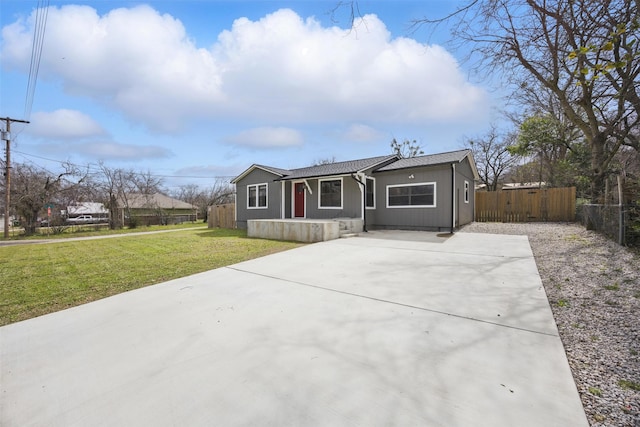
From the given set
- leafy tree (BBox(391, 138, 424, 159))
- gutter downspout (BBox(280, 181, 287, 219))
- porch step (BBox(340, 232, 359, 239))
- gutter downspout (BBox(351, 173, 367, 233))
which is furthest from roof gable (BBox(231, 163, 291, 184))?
leafy tree (BBox(391, 138, 424, 159))

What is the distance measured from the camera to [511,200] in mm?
14773

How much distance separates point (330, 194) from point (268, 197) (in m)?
3.88

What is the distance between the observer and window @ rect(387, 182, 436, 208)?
11.0 meters

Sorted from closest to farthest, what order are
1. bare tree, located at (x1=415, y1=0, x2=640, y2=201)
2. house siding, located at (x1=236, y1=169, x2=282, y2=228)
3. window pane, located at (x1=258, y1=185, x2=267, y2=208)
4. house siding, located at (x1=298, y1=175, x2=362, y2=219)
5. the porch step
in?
1. bare tree, located at (x1=415, y1=0, x2=640, y2=201)
2. the porch step
3. house siding, located at (x1=298, y1=175, x2=362, y2=219)
4. house siding, located at (x1=236, y1=169, x2=282, y2=228)
5. window pane, located at (x1=258, y1=185, x2=267, y2=208)

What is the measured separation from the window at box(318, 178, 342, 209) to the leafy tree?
20599 mm

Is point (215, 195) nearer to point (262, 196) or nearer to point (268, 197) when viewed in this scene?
point (262, 196)

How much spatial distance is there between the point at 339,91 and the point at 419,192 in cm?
535

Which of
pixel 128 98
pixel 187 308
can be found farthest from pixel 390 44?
pixel 128 98

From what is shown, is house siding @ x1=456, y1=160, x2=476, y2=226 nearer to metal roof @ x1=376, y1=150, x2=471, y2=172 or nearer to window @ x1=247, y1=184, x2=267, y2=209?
metal roof @ x1=376, y1=150, x2=471, y2=172

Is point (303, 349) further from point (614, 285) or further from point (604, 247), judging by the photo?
point (604, 247)

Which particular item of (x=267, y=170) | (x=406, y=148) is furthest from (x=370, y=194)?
(x=406, y=148)

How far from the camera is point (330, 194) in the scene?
12.5 metres

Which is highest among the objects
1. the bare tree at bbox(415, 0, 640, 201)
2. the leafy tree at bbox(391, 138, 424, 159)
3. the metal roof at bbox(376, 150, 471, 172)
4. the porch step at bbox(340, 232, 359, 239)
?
the leafy tree at bbox(391, 138, 424, 159)

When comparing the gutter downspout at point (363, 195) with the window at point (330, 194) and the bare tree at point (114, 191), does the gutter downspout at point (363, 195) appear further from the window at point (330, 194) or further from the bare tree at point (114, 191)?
the bare tree at point (114, 191)
